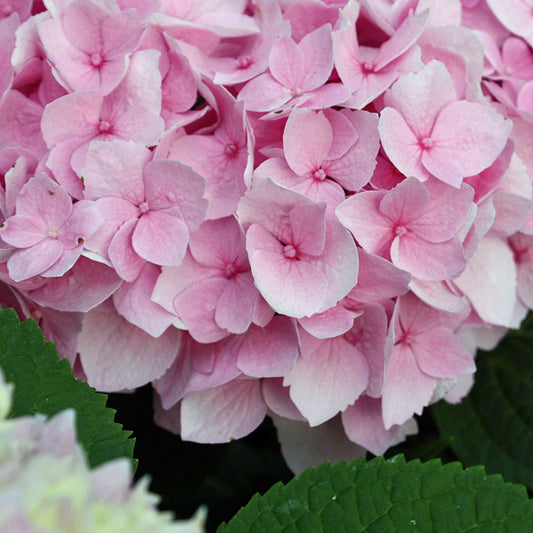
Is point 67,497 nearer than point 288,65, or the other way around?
point 67,497

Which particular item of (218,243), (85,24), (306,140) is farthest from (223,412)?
(85,24)

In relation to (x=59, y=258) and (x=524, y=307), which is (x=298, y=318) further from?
(x=524, y=307)

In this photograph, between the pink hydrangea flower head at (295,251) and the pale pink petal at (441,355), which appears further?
the pale pink petal at (441,355)

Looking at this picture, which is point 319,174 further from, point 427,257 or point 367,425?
point 367,425

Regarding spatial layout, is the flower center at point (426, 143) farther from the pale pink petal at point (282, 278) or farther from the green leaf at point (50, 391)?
the green leaf at point (50, 391)

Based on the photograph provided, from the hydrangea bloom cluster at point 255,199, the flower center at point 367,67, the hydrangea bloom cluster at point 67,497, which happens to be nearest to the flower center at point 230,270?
the hydrangea bloom cluster at point 255,199

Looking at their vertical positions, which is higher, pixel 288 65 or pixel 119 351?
pixel 288 65
